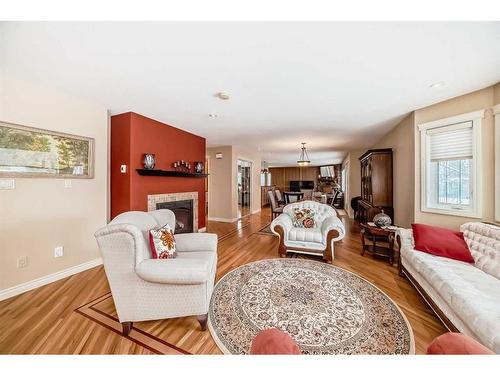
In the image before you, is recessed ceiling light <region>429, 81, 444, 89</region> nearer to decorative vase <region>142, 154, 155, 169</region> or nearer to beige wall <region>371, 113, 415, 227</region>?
beige wall <region>371, 113, 415, 227</region>

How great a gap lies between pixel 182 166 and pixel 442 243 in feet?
13.9

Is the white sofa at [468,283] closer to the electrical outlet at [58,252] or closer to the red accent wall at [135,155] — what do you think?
the red accent wall at [135,155]

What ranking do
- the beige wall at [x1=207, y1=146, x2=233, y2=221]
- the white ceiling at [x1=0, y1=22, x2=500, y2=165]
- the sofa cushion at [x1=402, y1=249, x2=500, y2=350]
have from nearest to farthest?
1. the sofa cushion at [x1=402, y1=249, x2=500, y2=350]
2. the white ceiling at [x1=0, y1=22, x2=500, y2=165]
3. the beige wall at [x1=207, y1=146, x2=233, y2=221]

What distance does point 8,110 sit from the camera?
6.44ft

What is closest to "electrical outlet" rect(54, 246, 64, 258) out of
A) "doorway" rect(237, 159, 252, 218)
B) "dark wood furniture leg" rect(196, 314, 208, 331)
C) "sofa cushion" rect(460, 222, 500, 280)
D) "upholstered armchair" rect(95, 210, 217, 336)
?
"upholstered armchair" rect(95, 210, 217, 336)

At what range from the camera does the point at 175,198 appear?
3826 mm

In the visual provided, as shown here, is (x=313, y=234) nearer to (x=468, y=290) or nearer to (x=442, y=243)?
(x=442, y=243)

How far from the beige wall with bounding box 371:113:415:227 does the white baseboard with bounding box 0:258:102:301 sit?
503 centimetres

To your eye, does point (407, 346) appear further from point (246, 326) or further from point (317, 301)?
point (246, 326)

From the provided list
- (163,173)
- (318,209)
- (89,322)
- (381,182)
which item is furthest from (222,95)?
(381,182)

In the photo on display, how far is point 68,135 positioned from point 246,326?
3.14m

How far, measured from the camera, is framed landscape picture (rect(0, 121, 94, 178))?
77.3 inches
